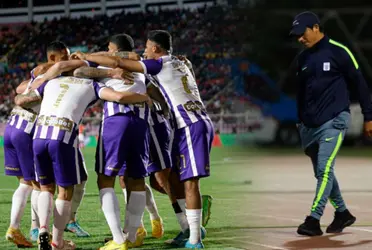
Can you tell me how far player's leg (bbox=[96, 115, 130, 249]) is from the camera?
6066 millimetres

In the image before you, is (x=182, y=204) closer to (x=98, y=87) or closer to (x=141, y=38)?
(x=98, y=87)

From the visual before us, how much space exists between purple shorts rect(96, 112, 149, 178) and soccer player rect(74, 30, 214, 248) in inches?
12.4

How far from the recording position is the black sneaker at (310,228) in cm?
662

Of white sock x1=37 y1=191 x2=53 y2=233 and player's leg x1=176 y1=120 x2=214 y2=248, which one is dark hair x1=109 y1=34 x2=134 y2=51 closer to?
player's leg x1=176 y1=120 x2=214 y2=248

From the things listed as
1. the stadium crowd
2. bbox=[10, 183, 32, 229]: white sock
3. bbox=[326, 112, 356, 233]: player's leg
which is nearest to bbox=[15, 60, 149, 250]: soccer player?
bbox=[10, 183, 32, 229]: white sock

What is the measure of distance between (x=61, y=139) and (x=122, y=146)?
47 cm

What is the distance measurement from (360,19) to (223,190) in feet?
21.7

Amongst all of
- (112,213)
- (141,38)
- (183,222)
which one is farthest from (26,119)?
(141,38)

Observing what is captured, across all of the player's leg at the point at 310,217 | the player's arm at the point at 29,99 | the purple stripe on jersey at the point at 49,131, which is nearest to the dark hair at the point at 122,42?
the player's arm at the point at 29,99

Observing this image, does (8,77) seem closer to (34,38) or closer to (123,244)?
(34,38)

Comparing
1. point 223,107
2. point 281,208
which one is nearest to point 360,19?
point 281,208

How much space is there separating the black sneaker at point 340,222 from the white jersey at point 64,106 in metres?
A: 2.36

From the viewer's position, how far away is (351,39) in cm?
1694

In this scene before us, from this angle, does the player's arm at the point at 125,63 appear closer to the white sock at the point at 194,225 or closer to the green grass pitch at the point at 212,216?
the white sock at the point at 194,225
